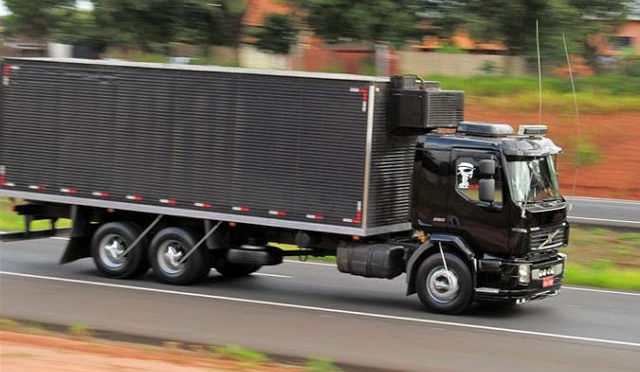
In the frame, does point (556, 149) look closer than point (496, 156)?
No

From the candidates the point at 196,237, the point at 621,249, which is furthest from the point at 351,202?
the point at 621,249

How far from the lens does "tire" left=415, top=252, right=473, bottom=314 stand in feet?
41.9

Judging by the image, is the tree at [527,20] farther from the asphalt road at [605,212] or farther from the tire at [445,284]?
the tire at [445,284]

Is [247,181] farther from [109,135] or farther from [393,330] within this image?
[393,330]

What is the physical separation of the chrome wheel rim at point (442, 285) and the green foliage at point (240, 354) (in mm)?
3432

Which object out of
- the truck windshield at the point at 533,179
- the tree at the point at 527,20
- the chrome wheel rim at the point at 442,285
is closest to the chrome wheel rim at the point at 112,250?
the chrome wheel rim at the point at 442,285

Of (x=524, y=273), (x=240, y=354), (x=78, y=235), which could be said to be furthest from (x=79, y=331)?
(x=524, y=273)

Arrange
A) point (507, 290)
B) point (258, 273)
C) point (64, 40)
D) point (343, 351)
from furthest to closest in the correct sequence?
point (64, 40), point (258, 273), point (507, 290), point (343, 351)

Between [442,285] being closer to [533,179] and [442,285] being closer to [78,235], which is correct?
[533,179]

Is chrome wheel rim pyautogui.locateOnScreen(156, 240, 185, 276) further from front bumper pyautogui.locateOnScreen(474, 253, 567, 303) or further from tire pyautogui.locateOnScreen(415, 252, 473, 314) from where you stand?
front bumper pyautogui.locateOnScreen(474, 253, 567, 303)

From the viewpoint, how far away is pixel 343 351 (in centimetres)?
1055

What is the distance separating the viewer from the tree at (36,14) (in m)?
35.8

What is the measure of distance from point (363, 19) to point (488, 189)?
20.5 meters

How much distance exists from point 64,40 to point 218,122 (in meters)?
22.1
